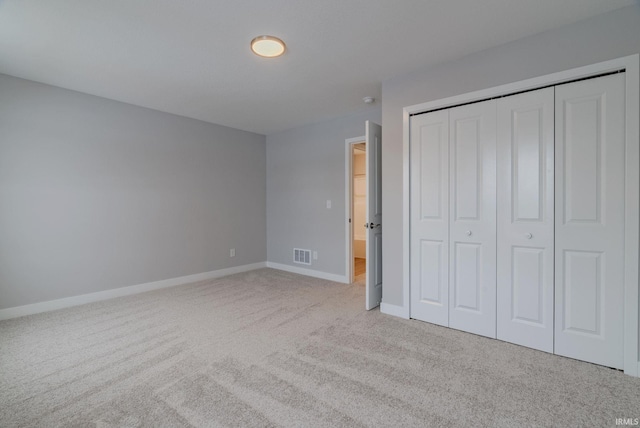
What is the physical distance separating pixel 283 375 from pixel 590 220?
239 centimetres

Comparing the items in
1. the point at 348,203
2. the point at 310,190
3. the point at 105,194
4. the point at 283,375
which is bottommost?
the point at 283,375

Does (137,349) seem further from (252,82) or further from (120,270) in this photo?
(252,82)

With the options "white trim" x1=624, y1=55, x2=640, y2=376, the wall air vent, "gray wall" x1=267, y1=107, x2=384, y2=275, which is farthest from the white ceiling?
the wall air vent

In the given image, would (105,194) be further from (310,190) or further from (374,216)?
(374,216)

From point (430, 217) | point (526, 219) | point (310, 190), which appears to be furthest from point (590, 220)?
point (310, 190)

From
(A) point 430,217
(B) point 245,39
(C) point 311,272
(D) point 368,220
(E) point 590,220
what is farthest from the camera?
(C) point 311,272

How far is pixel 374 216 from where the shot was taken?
3.26 meters

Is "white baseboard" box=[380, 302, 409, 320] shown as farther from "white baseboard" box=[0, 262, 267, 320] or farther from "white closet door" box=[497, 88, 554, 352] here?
"white baseboard" box=[0, 262, 267, 320]

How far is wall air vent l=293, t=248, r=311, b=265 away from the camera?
4.74 m

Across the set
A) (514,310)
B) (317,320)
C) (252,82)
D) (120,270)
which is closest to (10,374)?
(120,270)

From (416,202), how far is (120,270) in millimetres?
3645

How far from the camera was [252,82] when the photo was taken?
9.99 feet

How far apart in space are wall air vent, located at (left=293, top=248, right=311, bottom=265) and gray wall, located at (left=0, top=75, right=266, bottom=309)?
3.11 feet

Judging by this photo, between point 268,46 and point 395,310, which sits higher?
point 268,46
